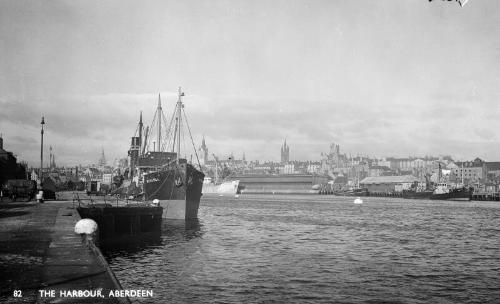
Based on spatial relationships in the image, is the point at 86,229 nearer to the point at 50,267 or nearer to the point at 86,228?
the point at 86,228

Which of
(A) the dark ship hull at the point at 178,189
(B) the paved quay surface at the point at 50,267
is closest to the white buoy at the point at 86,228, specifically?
(B) the paved quay surface at the point at 50,267

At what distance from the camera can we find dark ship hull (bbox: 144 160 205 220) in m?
50.2

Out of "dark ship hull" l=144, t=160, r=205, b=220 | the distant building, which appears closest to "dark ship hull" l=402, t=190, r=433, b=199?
"dark ship hull" l=144, t=160, r=205, b=220

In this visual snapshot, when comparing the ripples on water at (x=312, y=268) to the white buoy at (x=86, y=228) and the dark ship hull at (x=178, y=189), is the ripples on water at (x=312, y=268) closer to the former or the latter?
the white buoy at (x=86, y=228)

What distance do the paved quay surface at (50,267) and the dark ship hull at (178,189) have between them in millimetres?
30966

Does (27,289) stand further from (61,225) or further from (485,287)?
(485,287)

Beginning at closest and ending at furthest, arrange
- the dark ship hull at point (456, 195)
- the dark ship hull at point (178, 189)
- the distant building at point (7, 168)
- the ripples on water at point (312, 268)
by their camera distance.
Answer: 1. the ripples on water at point (312, 268)
2. the dark ship hull at point (178, 189)
3. the distant building at point (7, 168)
4. the dark ship hull at point (456, 195)

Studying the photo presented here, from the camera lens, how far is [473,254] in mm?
28578

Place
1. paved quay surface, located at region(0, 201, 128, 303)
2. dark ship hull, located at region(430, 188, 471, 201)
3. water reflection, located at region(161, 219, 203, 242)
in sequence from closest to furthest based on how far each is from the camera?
paved quay surface, located at region(0, 201, 128, 303) < water reflection, located at region(161, 219, 203, 242) < dark ship hull, located at region(430, 188, 471, 201)

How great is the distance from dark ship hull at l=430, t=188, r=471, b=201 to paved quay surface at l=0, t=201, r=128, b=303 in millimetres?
143039

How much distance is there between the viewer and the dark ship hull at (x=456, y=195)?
139 metres

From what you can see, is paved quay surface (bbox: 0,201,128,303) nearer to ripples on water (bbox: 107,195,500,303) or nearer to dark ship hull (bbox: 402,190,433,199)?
ripples on water (bbox: 107,195,500,303)

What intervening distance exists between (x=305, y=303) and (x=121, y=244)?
726 inches

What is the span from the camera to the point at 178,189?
Answer: 1998 inches
